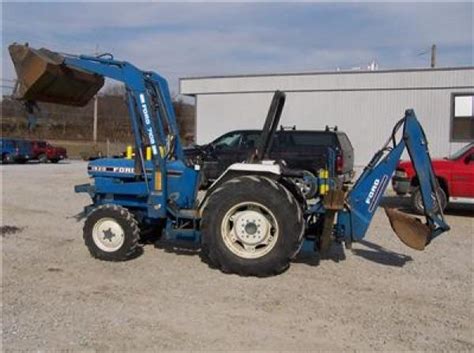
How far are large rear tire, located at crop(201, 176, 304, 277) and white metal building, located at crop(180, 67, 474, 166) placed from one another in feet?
71.1

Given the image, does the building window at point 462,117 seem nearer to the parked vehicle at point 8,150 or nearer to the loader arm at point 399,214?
the loader arm at point 399,214

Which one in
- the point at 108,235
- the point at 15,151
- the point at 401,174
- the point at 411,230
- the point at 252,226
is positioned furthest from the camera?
the point at 15,151

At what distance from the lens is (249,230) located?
732 centimetres

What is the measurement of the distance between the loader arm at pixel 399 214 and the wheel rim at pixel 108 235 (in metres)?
2.96

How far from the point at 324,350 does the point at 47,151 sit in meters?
34.0

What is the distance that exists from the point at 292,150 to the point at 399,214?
9.74 meters

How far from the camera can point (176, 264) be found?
794 cm

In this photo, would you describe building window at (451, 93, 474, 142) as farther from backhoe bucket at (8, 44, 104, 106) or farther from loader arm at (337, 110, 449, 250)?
backhoe bucket at (8, 44, 104, 106)

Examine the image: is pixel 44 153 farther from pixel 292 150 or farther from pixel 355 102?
pixel 292 150

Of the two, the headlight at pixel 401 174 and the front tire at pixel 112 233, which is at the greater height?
the headlight at pixel 401 174

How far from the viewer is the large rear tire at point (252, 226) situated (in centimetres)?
713

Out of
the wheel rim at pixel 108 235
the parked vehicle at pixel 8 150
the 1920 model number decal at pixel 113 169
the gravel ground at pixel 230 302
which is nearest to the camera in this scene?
the gravel ground at pixel 230 302

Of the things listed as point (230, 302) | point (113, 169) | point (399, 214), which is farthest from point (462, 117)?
point (230, 302)

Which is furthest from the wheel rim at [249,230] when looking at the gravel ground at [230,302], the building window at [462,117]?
the building window at [462,117]
